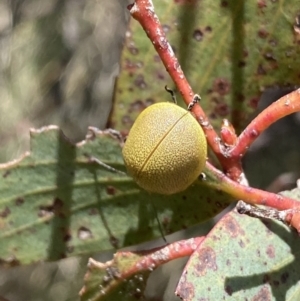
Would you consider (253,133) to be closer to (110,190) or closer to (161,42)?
(161,42)

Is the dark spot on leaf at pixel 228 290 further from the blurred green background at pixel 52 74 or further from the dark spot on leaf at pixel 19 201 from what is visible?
the blurred green background at pixel 52 74

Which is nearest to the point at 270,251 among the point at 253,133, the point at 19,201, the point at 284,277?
the point at 284,277

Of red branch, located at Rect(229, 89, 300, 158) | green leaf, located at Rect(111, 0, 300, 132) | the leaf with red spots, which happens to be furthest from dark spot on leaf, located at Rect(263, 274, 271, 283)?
green leaf, located at Rect(111, 0, 300, 132)

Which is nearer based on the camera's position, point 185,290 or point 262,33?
point 185,290

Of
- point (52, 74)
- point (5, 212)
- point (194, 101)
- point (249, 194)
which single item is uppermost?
point (194, 101)

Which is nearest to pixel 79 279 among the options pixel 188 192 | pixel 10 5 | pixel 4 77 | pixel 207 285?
pixel 4 77

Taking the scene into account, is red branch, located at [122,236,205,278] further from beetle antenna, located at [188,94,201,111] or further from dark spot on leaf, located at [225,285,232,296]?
beetle antenna, located at [188,94,201,111]
